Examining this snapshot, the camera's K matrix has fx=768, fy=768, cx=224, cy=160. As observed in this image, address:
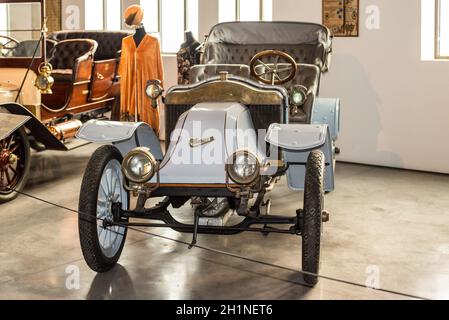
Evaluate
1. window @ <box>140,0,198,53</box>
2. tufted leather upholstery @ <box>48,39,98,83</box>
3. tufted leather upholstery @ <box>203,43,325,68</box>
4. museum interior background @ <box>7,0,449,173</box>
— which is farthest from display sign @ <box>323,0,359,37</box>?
window @ <box>140,0,198,53</box>

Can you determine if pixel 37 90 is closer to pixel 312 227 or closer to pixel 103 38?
pixel 103 38

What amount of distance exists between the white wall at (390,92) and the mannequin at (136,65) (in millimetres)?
2045

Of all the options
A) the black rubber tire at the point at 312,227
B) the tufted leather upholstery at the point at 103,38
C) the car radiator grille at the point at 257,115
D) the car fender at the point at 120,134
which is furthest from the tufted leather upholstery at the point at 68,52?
the black rubber tire at the point at 312,227

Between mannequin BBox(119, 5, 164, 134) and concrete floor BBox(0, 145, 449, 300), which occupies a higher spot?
mannequin BBox(119, 5, 164, 134)

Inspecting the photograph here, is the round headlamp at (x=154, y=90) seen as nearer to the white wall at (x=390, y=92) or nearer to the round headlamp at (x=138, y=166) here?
the round headlamp at (x=138, y=166)

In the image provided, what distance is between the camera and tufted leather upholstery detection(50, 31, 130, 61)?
9.69 metres

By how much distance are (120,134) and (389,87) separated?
162 inches

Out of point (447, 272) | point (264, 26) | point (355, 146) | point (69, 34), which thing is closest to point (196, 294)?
point (447, 272)

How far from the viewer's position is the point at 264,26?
23.4 feet

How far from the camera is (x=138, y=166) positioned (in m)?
4.21

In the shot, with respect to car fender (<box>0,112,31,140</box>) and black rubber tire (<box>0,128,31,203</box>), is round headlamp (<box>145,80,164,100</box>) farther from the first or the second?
black rubber tire (<box>0,128,31,203</box>)

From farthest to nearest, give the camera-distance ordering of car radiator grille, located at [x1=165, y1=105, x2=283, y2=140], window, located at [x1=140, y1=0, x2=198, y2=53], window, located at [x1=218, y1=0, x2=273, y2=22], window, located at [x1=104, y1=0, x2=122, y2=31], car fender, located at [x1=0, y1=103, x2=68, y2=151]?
window, located at [x1=104, y1=0, x2=122, y2=31]
window, located at [x1=140, y1=0, x2=198, y2=53]
window, located at [x1=218, y1=0, x2=273, y2=22]
car fender, located at [x1=0, y1=103, x2=68, y2=151]
car radiator grille, located at [x1=165, y1=105, x2=283, y2=140]

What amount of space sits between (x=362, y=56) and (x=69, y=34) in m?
3.99

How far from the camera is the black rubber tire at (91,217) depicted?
416 centimetres
